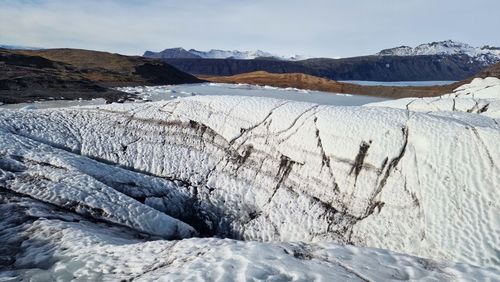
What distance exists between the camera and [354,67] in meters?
163

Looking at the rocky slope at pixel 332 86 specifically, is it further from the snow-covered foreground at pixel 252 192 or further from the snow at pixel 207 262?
the snow at pixel 207 262

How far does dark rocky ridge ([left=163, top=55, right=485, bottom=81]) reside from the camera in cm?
14888

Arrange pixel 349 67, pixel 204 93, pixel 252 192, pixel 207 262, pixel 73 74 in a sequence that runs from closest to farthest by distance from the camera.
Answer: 1. pixel 207 262
2. pixel 252 192
3. pixel 204 93
4. pixel 73 74
5. pixel 349 67

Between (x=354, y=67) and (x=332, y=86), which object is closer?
(x=332, y=86)

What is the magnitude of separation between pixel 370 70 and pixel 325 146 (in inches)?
6644

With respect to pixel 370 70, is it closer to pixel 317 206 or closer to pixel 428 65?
pixel 428 65

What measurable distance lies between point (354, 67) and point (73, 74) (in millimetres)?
134797

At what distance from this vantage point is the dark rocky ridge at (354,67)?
148875 mm

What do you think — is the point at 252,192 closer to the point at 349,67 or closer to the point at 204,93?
the point at 204,93

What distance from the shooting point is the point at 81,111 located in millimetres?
11188

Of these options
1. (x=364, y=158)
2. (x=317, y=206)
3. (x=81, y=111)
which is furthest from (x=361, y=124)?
(x=81, y=111)

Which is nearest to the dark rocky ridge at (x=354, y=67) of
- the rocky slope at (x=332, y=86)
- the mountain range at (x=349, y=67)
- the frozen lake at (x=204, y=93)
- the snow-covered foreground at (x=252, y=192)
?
the mountain range at (x=349, y=67)

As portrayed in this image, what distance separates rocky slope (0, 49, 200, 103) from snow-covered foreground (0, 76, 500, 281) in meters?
17.0

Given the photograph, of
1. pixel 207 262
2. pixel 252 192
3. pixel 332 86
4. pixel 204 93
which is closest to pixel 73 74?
pixel 204 93
